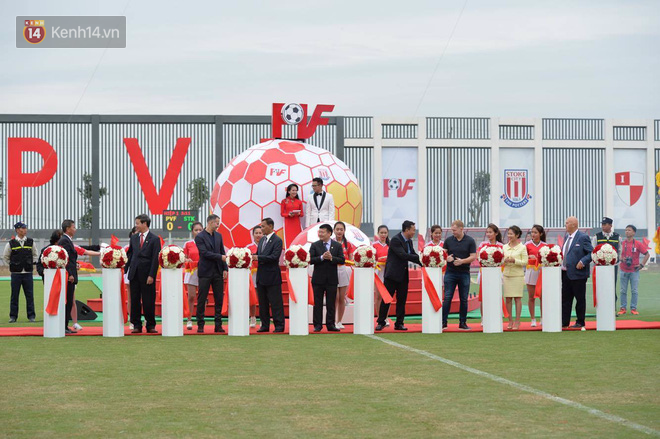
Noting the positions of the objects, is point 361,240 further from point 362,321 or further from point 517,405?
point 517,405

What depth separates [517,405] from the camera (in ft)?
20.4

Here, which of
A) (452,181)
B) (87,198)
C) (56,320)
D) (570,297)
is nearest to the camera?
(56,320)

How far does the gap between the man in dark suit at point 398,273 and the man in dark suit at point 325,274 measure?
0.66m

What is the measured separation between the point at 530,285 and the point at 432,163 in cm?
3045

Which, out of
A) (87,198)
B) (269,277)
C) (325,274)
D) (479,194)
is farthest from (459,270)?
(87,198)

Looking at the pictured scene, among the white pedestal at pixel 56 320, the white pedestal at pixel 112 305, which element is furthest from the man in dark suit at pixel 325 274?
the white pedestal at pixel 56 320

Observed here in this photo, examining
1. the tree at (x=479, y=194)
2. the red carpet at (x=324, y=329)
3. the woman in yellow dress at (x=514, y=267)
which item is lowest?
the red carpet at (x=324, y=329)

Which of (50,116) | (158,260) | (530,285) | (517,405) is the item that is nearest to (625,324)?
(530,285)

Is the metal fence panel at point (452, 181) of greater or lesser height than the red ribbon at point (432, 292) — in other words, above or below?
above

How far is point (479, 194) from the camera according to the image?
44.2 metres

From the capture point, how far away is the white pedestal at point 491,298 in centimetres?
1199

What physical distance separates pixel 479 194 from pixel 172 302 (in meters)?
33.6

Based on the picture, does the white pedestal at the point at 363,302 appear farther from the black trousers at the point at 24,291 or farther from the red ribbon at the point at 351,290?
the black trousers at the point at 24,291

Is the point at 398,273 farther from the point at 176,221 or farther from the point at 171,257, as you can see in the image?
the point at 176,221
